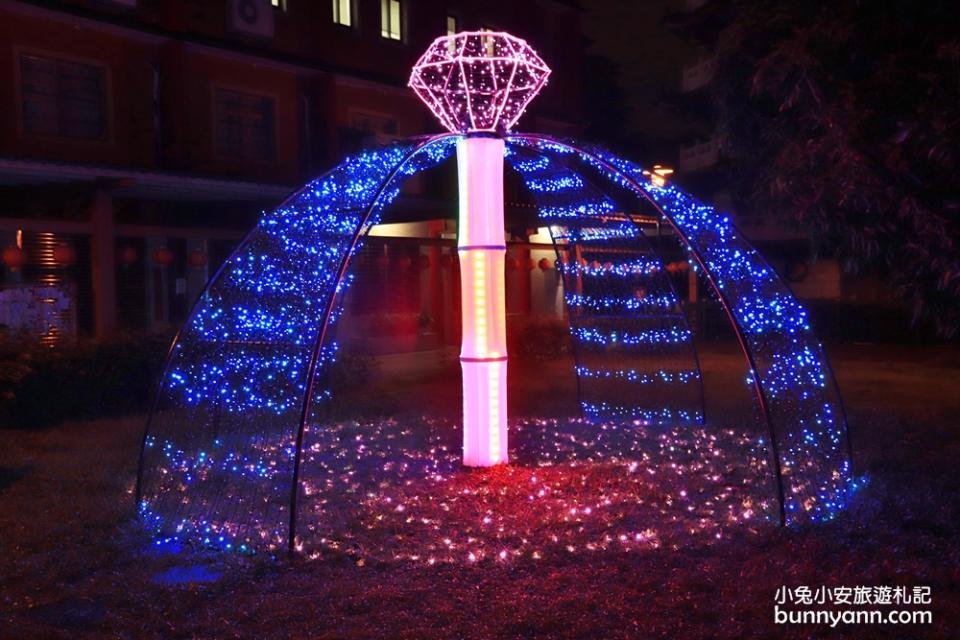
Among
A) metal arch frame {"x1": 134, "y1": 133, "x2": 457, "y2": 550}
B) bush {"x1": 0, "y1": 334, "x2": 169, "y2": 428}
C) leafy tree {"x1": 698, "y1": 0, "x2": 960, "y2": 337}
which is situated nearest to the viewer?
metal arch frame {"x1": 134, "y1": 133, "x2": 457, "y2": 550}

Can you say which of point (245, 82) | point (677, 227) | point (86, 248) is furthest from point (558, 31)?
point (677, 227)

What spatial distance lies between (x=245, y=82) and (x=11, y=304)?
6266 mm

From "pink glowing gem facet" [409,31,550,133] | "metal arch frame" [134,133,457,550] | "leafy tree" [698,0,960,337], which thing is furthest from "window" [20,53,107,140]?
"leafy tree" [698,0,960,337]

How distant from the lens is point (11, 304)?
1271cm

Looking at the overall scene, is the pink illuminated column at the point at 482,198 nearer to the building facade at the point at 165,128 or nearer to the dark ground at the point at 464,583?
the dark ground at the point at 464,583

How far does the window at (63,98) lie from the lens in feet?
44.4

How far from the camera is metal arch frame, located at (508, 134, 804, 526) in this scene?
579cm

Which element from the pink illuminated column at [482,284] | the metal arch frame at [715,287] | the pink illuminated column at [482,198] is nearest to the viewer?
the metal arch frame at [715,287]

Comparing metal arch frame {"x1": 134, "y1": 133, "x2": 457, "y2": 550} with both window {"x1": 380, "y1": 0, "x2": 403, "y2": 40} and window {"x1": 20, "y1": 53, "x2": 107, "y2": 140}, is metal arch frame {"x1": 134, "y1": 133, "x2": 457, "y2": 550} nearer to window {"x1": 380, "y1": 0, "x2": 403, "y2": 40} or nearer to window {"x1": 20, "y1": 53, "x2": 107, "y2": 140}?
window {"x1": 20, "y1": 53, "x2": 107, "y2": 140}

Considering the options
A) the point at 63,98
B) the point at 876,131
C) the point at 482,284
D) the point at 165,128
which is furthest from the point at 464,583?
the point at 165,128

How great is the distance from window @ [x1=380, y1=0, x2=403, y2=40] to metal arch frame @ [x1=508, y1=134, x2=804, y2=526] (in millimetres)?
12638

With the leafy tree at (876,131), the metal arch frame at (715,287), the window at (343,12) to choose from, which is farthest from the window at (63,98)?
the leafy tree at (876,131)

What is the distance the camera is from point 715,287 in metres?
6.48

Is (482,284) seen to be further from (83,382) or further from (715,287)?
(83,382)
